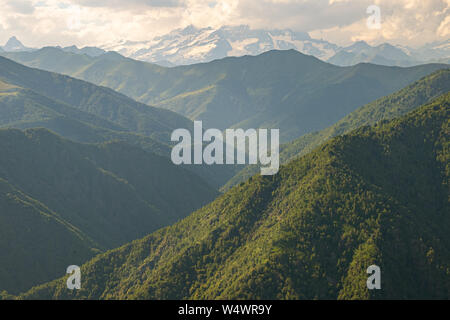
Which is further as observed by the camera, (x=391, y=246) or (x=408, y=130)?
(x=408, y=130)

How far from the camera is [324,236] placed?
147 m

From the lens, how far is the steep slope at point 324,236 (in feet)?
449

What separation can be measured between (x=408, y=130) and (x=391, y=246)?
71.2 meters

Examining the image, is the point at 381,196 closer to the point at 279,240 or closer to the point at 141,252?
the point at 279,240

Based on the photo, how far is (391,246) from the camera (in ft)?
462

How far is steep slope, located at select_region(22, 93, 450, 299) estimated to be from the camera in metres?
137

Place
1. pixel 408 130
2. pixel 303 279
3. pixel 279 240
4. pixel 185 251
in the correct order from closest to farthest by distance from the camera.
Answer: pixel 303 279 < pixel 279 240 < pixel 185 251 < pixel 408 130
